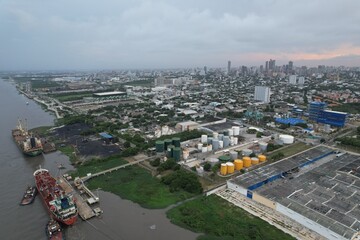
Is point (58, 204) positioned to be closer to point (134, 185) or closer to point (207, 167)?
point (134, 185)

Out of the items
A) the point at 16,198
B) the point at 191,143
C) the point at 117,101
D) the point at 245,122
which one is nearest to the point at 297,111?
the point at 245,122

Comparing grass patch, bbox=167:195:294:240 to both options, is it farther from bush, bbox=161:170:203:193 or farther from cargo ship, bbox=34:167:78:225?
cargo ship, bbox=34:167:78:225

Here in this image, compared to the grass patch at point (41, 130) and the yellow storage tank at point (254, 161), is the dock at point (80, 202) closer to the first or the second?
the yellow storage tank at point (254, 161)

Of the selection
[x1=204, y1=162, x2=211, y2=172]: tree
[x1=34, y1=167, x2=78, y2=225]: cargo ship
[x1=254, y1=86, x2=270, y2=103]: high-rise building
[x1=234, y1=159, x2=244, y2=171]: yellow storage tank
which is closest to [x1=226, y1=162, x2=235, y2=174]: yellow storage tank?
[x1=234, y1=159, x2=244, y2=171]: yellow storage tank

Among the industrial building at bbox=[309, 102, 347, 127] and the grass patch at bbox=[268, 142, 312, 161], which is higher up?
the industrial building at bbox=[309, 102, 347, 127]

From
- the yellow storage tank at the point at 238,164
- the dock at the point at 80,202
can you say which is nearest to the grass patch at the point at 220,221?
the dock at the point at 80,202

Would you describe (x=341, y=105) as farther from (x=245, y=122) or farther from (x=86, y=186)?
(x=86, y=186)
